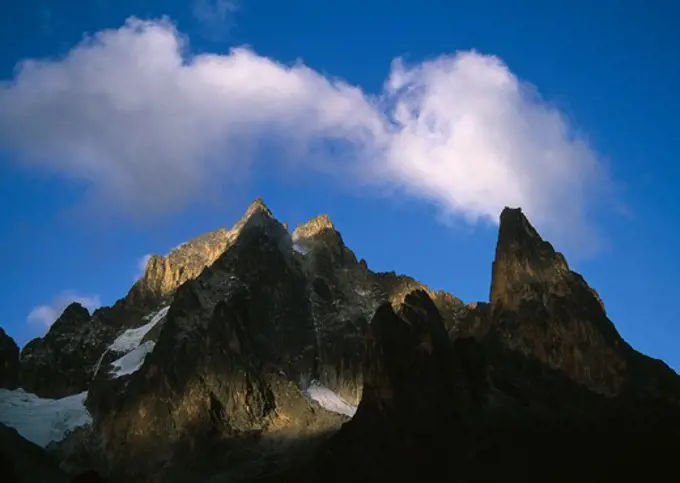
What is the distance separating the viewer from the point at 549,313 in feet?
559

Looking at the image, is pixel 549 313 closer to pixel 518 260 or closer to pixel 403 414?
pixel 518 260

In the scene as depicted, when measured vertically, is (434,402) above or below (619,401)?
below

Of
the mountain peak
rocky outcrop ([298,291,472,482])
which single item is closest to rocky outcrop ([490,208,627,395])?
the mountain peak

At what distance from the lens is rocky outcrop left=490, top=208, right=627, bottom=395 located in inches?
6403

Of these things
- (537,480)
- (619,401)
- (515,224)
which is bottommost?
(537,480)

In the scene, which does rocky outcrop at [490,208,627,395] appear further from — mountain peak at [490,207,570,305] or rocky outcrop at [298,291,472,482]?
rocky outcrop at [298,291,472,482]

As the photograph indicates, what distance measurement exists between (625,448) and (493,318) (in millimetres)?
52408

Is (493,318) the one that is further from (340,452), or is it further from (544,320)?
(340,452)

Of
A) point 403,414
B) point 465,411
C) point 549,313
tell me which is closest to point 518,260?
point 549,313

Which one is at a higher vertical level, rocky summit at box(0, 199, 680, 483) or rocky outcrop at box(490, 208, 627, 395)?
rocky outcrop at box(490, 208, 627, 395)

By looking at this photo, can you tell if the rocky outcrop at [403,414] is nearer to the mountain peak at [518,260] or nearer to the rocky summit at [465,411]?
the rocky summit at [465,411]

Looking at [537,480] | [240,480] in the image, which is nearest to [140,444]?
[240,480]

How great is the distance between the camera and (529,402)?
148 meters

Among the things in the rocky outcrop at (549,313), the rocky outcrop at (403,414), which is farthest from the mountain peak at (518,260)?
the rocky outcrop at (403,414)
